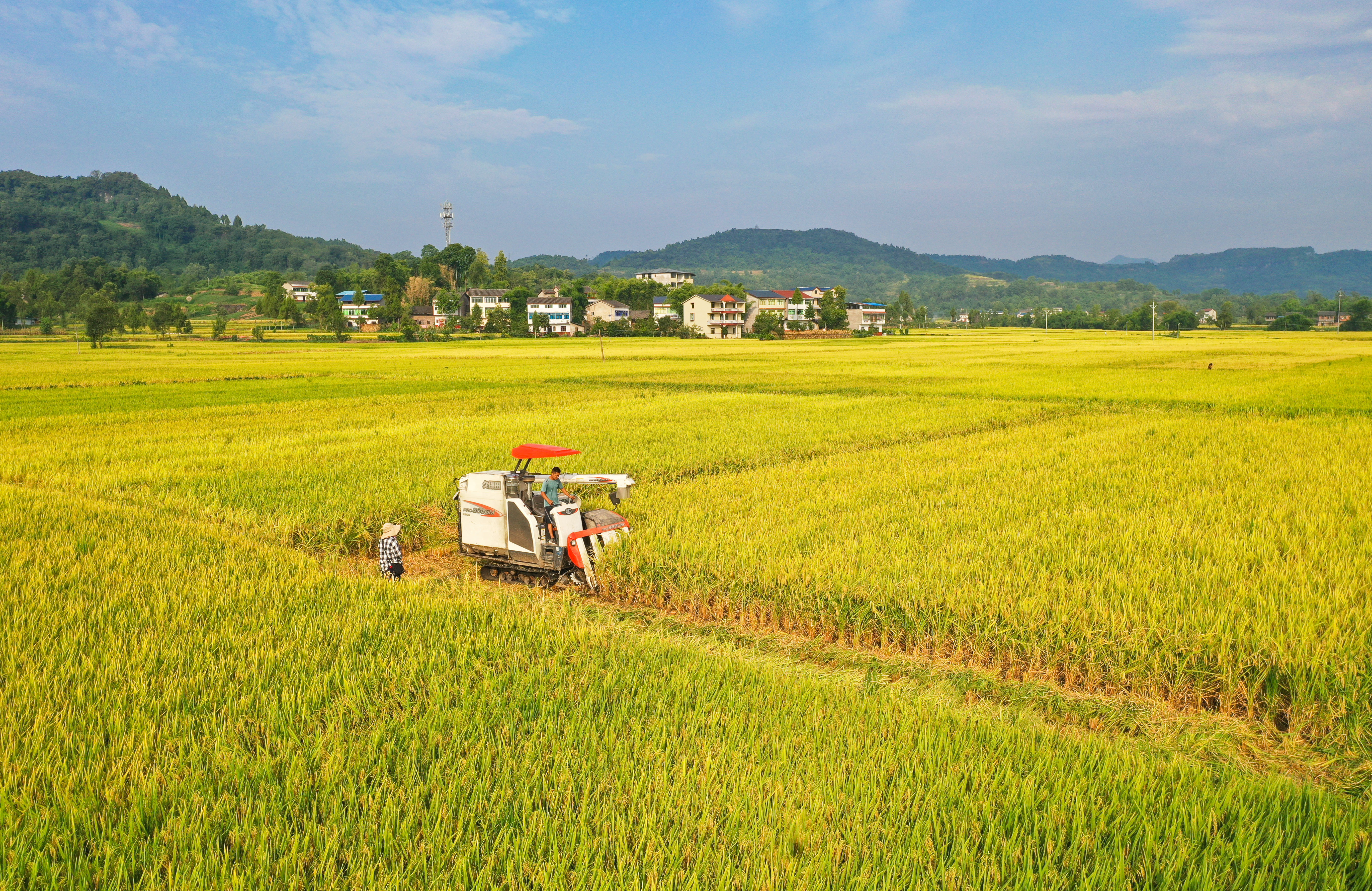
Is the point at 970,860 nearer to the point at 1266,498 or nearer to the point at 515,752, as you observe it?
the point at 515,752

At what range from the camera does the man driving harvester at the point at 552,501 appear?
6.99m

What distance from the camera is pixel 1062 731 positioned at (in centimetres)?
427

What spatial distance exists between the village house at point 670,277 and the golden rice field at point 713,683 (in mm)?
127754

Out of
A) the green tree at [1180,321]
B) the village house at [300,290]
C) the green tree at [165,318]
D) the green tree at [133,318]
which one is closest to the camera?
the green tree at [133,318]

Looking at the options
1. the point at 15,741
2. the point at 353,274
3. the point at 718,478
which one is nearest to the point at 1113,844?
the point at 15,741

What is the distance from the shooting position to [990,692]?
199 inches

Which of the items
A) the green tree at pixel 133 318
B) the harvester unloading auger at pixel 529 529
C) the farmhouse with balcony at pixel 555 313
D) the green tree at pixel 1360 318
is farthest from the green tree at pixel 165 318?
the green tree at pixel 1360 318

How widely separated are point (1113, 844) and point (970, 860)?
66 cm

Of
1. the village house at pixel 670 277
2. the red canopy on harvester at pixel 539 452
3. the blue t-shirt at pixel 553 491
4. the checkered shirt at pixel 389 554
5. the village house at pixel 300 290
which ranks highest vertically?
the village house at pixel 670 277

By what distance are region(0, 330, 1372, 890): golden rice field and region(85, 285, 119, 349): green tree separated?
6748cm

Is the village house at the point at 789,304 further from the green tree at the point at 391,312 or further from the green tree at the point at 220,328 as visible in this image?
the green tree at the point at 220,328

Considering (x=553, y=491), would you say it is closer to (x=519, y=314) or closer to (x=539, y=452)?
(x=539, y=452)

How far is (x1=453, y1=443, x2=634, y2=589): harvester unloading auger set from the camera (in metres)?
6.99

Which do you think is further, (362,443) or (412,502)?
(362,443)
